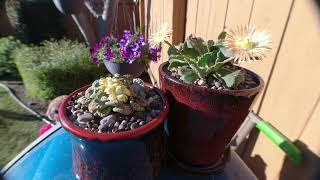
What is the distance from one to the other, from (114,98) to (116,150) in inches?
5.3

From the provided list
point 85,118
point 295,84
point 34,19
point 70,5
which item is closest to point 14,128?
point 70,5

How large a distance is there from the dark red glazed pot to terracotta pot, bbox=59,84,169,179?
0.07 m

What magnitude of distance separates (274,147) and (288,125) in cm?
14

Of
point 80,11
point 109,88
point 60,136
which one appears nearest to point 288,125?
point 109,88

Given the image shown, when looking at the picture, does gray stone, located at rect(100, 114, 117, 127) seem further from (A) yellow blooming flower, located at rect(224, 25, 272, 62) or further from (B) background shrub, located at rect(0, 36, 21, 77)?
(B) background shrub, located at rect(0, 36, 21, 77)

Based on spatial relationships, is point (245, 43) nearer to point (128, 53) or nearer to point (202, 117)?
point (202, 117)

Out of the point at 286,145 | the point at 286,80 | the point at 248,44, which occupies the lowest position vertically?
the point at 286,145

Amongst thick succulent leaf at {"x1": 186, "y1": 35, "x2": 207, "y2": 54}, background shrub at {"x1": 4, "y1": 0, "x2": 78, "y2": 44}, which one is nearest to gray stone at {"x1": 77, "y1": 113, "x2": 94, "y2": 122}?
thick succulent leaf at {"x1": 186, "y1": 35, "x2": 207, "y2": 54}

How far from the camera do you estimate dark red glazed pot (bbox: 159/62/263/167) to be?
2.35ft

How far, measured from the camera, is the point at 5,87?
11.0ft

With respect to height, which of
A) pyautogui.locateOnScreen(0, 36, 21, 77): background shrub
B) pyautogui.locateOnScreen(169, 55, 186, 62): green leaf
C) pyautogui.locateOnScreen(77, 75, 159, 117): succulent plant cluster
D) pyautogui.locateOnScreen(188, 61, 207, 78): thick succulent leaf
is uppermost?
pyautogui.locateOnScreen(169, 55, 186, 62): green leaf

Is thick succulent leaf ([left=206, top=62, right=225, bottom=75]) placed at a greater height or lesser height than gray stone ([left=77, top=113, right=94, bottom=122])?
greater

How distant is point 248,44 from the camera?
692 millimetres

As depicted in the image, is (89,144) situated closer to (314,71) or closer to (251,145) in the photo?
(314,71)
